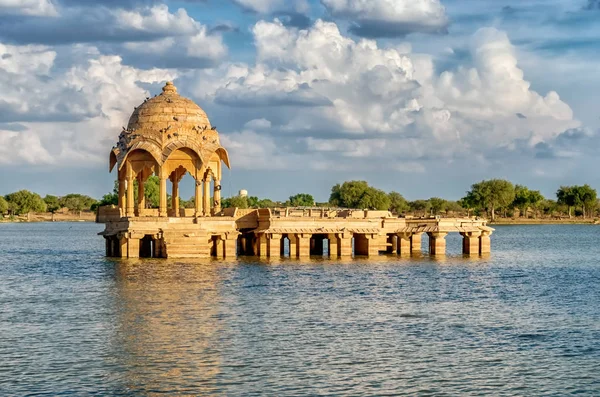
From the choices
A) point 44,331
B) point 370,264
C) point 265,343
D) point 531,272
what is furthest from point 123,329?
point 531,272

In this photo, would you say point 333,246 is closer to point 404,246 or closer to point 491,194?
point 404,246

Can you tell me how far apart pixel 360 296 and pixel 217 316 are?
892cm

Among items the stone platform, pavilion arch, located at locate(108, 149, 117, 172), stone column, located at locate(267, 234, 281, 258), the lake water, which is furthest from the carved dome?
the lake water

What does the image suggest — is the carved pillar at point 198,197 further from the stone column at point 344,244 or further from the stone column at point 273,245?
the stone column at point 344,244

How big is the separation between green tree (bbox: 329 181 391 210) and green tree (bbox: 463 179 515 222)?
26010 mm

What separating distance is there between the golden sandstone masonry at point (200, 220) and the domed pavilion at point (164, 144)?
0.06m

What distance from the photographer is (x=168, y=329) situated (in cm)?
3469

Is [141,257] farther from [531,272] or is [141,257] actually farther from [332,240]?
[531,272]

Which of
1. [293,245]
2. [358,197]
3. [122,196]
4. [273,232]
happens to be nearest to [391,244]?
[293,245]

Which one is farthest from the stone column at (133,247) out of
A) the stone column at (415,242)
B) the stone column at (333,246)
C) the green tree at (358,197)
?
the green tree at (358,197)

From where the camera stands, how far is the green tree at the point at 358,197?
162 m

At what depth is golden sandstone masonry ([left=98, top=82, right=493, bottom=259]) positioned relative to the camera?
59188 millimetres

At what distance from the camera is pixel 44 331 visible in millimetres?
34562

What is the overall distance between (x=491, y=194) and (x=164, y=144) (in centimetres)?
13080
